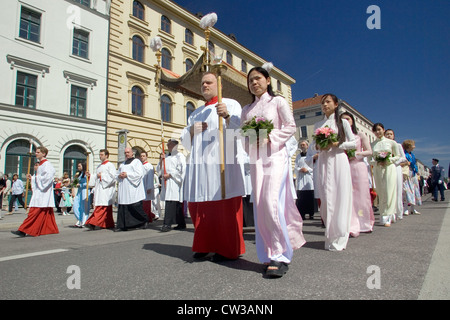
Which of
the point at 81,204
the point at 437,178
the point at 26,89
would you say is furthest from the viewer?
the point at 26,89

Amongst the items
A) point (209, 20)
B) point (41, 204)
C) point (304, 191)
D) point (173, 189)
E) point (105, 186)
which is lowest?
point (41, 204)

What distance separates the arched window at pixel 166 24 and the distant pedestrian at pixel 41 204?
19405 mm

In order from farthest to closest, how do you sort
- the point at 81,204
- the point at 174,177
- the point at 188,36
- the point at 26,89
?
the point at 188,36 → the point at 26,89 → the point at 81,204 → the point at 174,177

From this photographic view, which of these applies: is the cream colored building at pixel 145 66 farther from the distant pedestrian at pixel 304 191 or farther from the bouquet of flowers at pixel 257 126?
the bouquet of flowers at pixel 257 126

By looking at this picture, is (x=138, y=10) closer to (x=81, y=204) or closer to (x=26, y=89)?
(x=26, y=89)

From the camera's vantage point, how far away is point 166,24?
2402cm

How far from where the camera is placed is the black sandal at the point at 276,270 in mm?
2537

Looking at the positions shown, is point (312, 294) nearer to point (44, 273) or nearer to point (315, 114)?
point (44, 273)

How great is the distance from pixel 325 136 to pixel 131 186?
18.3 feet

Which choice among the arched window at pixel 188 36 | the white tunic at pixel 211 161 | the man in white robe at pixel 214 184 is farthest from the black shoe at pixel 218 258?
the arched window at pixel 188 36

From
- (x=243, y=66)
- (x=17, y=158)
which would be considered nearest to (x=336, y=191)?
(x=17, y=158)

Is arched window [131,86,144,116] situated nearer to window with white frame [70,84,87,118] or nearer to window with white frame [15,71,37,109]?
window with white frame [70,84,87,118]

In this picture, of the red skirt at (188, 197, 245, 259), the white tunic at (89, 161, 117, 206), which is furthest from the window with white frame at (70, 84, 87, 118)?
the red skirt at (188, 197, 245, 259)

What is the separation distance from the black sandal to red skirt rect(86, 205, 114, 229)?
6691mm
